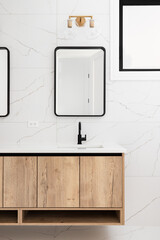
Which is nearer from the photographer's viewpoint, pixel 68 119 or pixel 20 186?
pixel 20 186

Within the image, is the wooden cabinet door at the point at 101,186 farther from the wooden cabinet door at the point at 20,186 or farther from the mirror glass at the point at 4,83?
the mirror glass at the point at 4,83

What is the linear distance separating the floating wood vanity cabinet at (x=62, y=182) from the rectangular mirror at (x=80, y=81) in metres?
0.64

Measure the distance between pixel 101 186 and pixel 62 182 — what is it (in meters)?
0.32

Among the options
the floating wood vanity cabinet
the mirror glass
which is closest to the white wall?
the mirror glass

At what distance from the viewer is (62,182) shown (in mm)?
2254

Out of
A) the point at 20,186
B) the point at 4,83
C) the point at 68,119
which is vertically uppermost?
the point at 4,83

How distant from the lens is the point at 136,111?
2.78 meters

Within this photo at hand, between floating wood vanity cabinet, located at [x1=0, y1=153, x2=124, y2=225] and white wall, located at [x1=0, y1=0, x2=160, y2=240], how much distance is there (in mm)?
532

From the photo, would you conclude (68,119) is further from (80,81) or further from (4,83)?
(4,83)

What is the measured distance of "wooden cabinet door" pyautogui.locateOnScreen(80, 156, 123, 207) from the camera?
225 cm

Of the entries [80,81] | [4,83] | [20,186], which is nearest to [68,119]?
[80,81]

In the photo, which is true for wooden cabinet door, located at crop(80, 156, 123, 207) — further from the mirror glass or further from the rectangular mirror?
the mirror glass

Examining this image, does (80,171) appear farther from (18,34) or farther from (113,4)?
(113,4)

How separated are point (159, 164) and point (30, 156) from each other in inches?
51.4
